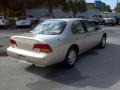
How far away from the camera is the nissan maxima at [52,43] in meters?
6.23

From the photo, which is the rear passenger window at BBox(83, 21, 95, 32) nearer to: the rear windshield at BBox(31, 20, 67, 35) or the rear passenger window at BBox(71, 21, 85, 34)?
the rear passenger window at BBox(71, 21, 85, 34)

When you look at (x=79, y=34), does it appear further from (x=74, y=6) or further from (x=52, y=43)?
(x=74, y=6)

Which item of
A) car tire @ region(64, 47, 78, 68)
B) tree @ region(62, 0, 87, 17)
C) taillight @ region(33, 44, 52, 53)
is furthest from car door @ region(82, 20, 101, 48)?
tree @ region(62, 0, 87, 17)

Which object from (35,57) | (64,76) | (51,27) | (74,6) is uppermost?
(74,6)

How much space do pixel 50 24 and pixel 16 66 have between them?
174 cm

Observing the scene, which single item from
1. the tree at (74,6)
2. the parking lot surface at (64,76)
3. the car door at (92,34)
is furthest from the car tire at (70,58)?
the tree at (74,6)

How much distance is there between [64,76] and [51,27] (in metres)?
1.78

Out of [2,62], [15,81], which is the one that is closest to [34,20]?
[2,62]

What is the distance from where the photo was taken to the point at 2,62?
782 centimetres

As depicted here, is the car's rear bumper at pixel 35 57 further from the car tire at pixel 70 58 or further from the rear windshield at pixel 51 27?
the rear windshield at pixel 51 27

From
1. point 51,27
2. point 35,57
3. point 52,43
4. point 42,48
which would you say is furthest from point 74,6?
point 35,57

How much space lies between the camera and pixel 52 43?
6.30 m

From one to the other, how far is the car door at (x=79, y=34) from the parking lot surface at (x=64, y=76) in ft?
1.86

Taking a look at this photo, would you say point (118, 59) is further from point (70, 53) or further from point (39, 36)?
point (39, 36)
